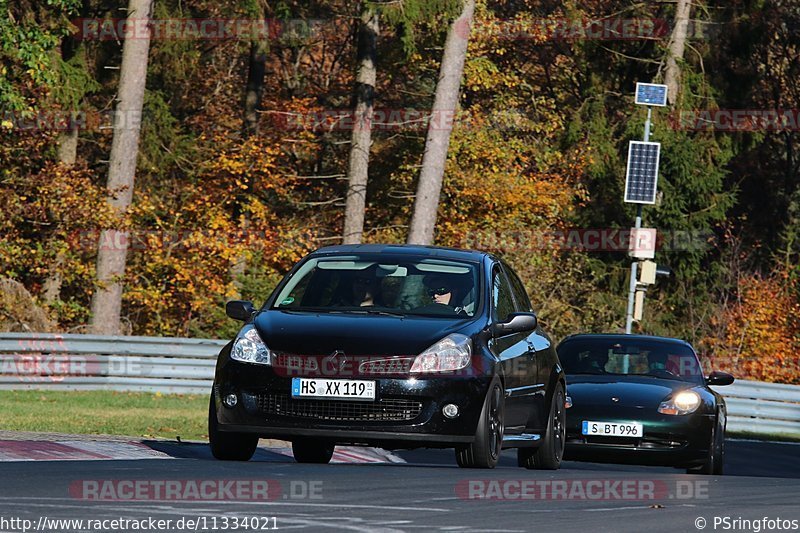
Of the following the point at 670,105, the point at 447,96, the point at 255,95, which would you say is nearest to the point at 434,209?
the point at 447,96

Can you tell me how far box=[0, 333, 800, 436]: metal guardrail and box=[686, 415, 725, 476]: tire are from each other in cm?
1264

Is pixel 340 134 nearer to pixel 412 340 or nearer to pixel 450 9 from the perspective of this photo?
pixel 450 9

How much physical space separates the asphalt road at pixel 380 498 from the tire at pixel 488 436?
0.13 metres

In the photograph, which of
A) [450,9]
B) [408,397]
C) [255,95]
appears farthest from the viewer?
[255,95]

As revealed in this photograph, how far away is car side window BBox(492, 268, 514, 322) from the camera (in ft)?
43.6

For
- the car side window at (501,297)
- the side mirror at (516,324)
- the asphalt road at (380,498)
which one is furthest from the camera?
the car side window at (501,297)

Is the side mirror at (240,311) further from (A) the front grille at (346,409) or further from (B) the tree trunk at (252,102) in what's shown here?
(B) the tree trunk at (252,102)

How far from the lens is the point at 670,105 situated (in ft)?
165

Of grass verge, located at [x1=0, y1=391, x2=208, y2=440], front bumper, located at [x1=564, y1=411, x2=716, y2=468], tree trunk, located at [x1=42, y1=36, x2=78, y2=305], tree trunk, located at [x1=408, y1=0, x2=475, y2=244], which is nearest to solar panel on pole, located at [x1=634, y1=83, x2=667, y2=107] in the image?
tree trunk, located at [x1=408, y1=0, x2=475, y2=244]

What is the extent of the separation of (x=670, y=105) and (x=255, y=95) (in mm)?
13295

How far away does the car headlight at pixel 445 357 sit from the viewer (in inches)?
472

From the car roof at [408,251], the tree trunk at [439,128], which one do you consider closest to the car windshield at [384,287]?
the car roof at [408,251]

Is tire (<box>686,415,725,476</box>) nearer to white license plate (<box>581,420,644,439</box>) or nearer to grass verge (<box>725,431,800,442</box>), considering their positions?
white license plate (<box>581,420,644,439</box>)

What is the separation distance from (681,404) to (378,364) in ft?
19.5
